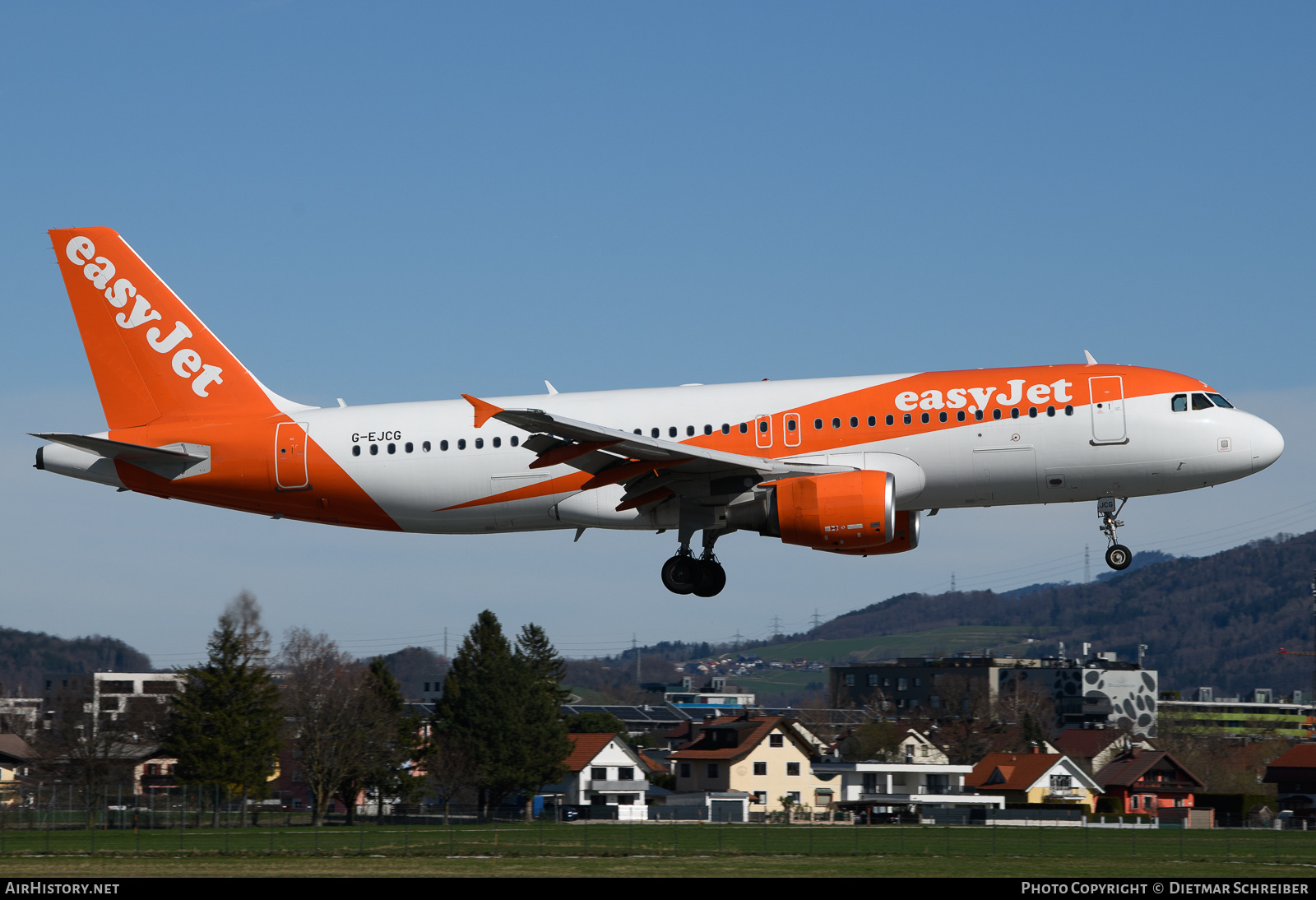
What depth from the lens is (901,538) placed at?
34219 millimetres

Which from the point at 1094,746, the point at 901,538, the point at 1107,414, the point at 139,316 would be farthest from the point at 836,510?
the point at 1094,746

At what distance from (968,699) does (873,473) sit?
501 ft

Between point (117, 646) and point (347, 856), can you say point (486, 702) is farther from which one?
point (117, 646)

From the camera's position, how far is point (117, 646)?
528 ft

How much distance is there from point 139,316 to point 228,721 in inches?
1922

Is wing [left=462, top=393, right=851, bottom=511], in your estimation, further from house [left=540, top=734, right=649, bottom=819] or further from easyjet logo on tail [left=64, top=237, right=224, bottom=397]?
house [left=540, top=734, right=649, bottom=819]

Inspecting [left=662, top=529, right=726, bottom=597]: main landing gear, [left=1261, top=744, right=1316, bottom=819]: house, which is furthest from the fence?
[left=1261, top=744, right=1316, bottom=819]: house

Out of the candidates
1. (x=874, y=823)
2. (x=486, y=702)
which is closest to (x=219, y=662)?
(x=486, y=702)

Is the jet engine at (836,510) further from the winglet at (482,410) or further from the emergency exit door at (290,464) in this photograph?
the emergency exit door at (290,464)

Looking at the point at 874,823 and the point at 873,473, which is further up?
the point at 873,473

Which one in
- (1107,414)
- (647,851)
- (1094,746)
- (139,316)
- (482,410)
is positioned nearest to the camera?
(482,410)

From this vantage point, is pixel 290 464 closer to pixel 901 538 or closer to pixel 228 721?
pixel 901 538

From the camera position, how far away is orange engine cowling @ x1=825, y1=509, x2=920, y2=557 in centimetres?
3300

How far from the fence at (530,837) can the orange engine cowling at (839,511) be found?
61.7 feet
